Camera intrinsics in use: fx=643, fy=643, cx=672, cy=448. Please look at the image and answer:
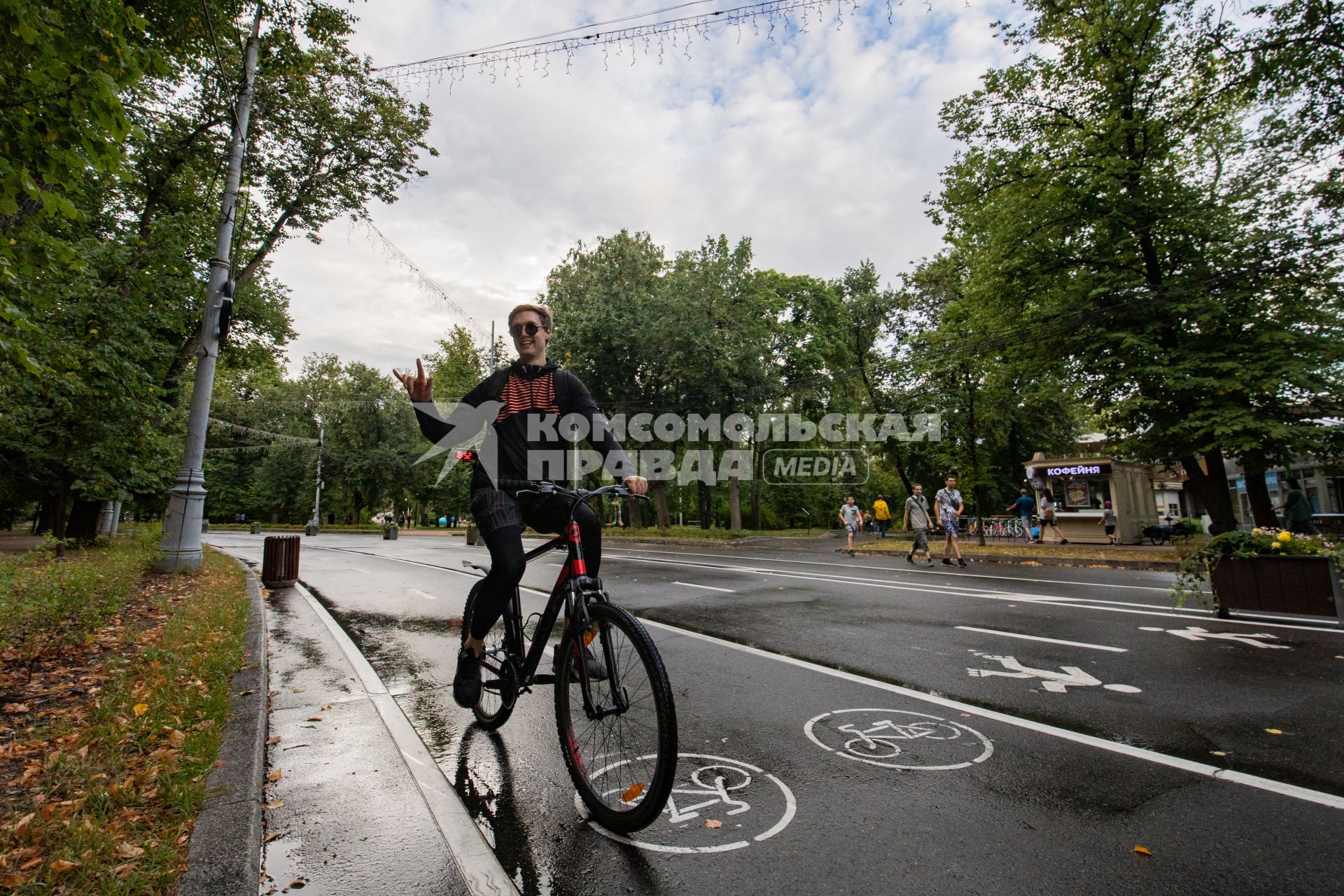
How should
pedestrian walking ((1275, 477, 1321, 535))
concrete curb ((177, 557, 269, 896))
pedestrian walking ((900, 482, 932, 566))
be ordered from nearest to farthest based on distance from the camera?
concrete curb ((177, 557, 269, 896)) < pedestrian walking ((1275, 477, 1321, 535)) < pedestrian walking ((900, 482, 932, 566))

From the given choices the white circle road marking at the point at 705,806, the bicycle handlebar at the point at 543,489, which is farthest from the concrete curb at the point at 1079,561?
the bicycle handlebar at the point at 543,489

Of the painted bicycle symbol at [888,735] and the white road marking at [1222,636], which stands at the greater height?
the white road marking at [1222,636]

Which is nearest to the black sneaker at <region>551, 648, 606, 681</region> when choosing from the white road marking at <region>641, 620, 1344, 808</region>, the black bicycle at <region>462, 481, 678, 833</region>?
the black bicycle at <region>462, 481, 678, 833</region>

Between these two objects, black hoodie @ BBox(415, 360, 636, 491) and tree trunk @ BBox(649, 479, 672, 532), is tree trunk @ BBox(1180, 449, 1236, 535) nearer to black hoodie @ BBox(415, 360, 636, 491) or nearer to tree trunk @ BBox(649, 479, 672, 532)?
black hoodie @ BBox(415, 360, 636, 491)

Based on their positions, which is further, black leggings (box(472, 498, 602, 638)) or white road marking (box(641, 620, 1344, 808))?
black leggings (box(472, 498, 602, 638))

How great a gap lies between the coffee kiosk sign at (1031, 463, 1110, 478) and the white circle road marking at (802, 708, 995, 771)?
24.3m

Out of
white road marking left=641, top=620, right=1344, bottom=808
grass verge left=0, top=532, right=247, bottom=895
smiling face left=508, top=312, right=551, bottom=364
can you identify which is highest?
smiling face left=508, top=312, right=551, bottom=364

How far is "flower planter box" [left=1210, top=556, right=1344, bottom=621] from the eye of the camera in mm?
6984

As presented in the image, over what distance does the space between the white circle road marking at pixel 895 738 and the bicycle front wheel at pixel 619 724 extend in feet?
4.50

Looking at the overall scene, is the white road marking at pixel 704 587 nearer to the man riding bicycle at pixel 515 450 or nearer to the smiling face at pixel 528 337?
the man riding bicycle at pixel 515 450

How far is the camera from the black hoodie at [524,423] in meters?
3.35

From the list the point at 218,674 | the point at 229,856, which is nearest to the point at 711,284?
the point at 218,674

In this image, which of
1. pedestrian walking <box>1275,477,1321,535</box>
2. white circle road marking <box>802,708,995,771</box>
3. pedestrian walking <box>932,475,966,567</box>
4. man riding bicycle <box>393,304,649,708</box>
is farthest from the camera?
pedestrian walking <box>932,475,966,567</box>

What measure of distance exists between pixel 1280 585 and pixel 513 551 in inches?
341
